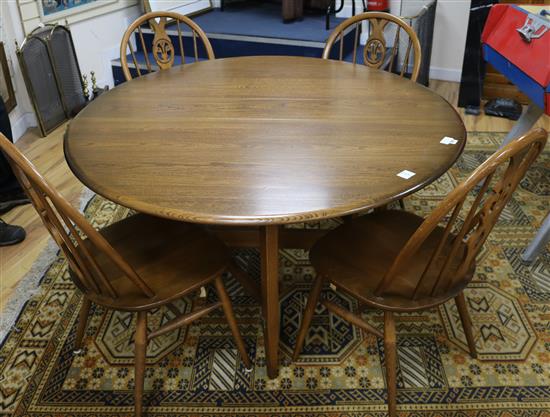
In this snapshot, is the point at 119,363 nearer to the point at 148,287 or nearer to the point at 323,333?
the point at 148,287

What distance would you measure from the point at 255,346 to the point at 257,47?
2.70 meters

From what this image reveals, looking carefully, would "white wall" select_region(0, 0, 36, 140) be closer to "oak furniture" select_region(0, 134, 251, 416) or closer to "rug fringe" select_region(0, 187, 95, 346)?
"rug fringe" select_region(0, 187, 95, 346)

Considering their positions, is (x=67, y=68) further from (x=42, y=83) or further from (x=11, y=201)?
(x=11, y=201)

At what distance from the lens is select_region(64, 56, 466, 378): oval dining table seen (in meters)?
1.20

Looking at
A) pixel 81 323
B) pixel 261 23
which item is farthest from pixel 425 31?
pixel 81 323

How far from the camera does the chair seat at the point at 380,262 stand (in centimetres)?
134

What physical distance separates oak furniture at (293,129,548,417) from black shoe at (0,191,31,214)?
173cm

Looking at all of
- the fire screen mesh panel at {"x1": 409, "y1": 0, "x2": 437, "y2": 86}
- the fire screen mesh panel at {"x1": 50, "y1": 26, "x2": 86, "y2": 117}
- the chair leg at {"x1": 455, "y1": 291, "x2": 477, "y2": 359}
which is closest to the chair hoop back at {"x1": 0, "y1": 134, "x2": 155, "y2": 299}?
the chair leg at {"x1": 455, "y1": 291, "x2": 477, "y2": 359}

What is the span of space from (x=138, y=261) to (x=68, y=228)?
0.26 metres

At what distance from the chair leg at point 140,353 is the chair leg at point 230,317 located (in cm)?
23

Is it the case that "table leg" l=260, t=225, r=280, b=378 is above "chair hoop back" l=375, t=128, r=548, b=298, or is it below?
below

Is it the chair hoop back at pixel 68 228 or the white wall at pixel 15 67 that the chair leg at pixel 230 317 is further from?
the white wall at pixel 15 67

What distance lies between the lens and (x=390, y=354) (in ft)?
4.57

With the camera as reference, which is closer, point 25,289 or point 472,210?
point 472,210
